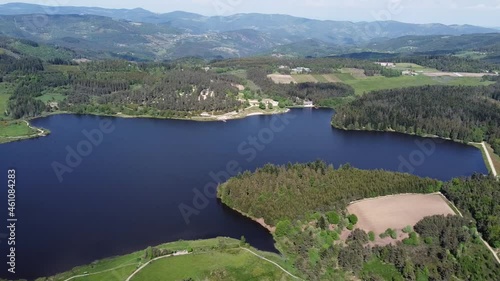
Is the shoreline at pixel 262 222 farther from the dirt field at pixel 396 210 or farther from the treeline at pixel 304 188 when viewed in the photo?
the dirt field at pixel 396 210

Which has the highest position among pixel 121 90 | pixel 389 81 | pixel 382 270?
pixel 389 81

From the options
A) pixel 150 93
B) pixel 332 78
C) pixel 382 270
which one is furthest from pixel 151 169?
pixel 332 78

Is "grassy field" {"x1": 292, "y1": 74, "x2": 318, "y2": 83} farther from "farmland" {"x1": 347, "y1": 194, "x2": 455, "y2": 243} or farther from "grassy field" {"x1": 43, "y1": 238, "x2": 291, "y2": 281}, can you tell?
"grassy field" {"x1": 43, "y1": 238, "x2": 291, "y2": 281}

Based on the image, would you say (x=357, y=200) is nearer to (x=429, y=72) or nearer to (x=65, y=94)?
(x=65, y=94)

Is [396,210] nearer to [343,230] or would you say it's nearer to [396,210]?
[396,210]

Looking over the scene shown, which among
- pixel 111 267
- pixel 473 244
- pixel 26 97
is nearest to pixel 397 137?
pixel 473 244

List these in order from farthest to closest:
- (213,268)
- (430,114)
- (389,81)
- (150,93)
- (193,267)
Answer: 1. (389,81)
2. (150,93)
3. (430,114)
4. (193,267)
5. (213,268)

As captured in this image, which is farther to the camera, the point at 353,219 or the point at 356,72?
the point at 356,72
